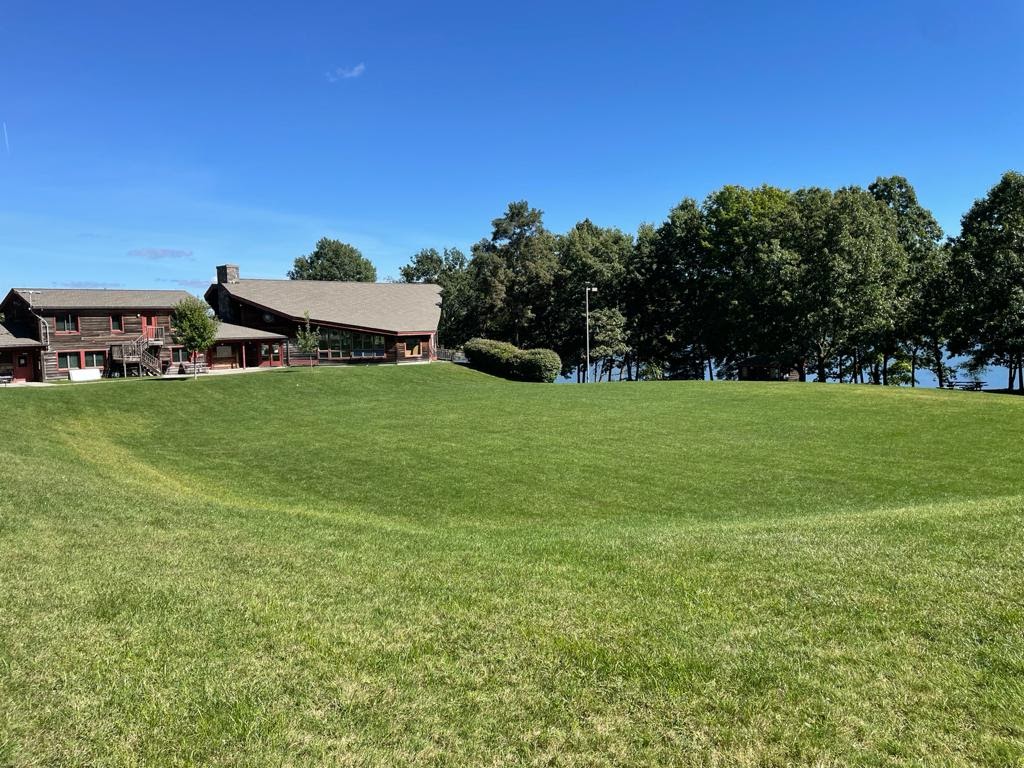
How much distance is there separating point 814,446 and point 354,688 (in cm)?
1664

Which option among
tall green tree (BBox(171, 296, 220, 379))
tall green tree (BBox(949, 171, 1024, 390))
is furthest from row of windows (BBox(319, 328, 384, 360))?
tall green tree (BBox(949, 171, 1024, 390))

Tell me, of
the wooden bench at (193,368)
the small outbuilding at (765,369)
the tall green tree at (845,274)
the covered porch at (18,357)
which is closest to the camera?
the covered porch at (18,357)

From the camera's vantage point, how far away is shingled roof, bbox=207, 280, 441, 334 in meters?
46.5

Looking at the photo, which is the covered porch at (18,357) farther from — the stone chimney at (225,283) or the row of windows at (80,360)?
the stone chimney at (225,283)

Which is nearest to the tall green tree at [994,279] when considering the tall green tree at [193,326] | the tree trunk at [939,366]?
the tree trunk at [939,366]

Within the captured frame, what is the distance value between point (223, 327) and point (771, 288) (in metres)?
38.0

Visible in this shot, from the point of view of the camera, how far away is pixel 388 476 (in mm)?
14984

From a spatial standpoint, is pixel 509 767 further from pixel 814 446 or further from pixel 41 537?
pixel 814 446

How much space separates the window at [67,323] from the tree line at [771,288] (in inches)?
1150

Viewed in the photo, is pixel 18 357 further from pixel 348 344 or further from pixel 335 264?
pixel 335 264

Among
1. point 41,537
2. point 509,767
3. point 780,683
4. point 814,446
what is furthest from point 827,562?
point 814,446

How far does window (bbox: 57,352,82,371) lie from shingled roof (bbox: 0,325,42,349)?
172cm

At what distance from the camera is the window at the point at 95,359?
37.3 metres

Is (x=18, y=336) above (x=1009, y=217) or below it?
below
